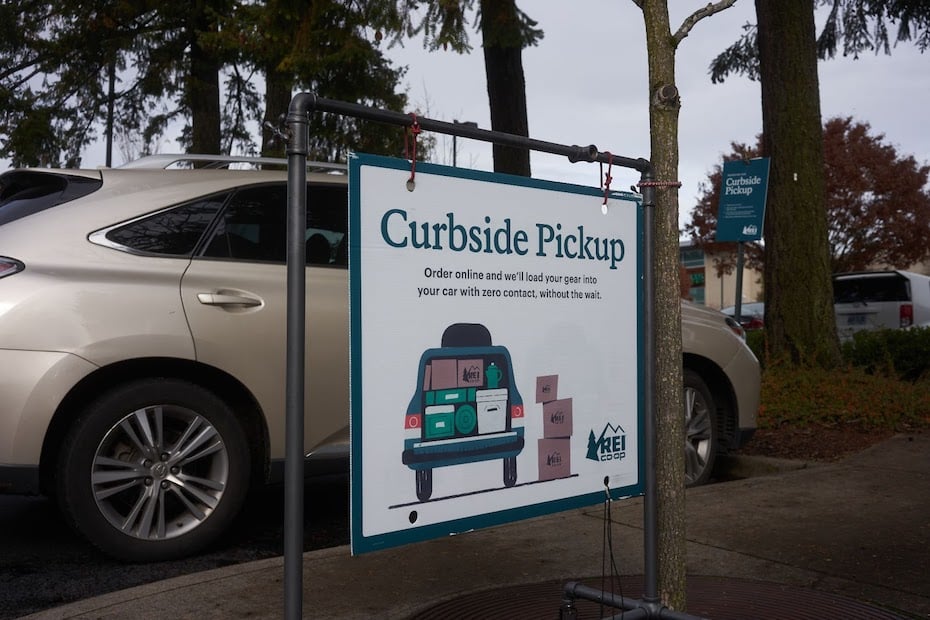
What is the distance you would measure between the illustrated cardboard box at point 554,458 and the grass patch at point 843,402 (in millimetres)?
5168

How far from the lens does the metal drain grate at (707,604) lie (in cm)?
347

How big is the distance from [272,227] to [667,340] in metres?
2.39

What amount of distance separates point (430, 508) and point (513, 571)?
1.45 m

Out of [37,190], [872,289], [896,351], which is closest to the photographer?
[37,190]

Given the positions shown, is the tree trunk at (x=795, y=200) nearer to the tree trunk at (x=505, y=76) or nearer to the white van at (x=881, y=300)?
the tree trunk at (x=505, y=76)

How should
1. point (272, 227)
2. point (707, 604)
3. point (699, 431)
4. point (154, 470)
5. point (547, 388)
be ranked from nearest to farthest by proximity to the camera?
point (547, 388)
point (707, 604)
point (154, 470)
point (272, 227)
point (699, 431)

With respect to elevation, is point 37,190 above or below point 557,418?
above

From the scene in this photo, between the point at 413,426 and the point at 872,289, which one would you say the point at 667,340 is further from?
the point at 872,289

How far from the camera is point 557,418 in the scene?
317 centimetres

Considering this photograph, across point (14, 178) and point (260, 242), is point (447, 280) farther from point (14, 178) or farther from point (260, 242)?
point (14, 178)

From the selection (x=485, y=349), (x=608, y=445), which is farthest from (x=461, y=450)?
(x=608, y=445)

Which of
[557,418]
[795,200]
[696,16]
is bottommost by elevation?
[557,418]

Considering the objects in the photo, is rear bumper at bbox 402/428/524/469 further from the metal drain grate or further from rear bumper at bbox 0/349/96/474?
rear bumper at bbox 0/349/96/474

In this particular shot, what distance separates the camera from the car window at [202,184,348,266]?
4855 mm
